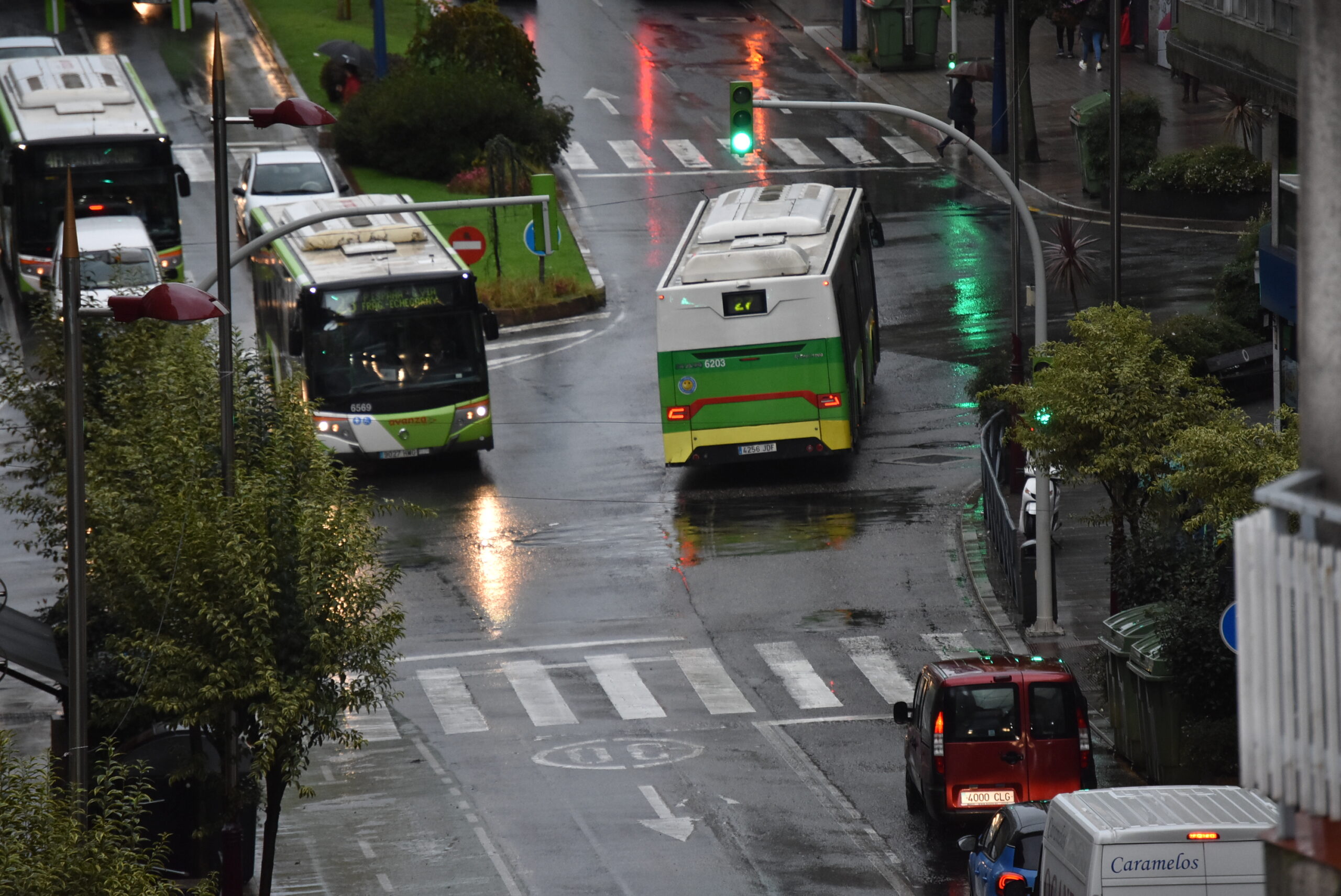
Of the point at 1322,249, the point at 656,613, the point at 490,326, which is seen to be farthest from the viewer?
the point at 490,326

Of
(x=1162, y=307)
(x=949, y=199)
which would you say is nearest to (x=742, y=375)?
(x=1162, y=307)

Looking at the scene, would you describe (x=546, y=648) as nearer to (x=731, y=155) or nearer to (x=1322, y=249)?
(x=1322, y=249)

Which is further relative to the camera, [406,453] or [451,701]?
[406,453]

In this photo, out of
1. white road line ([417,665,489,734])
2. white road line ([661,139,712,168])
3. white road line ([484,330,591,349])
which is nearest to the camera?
white road line ([417,665,489,734])

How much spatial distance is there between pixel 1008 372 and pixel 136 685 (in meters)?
18.1

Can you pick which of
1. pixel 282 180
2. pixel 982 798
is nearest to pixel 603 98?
pixel 282 180

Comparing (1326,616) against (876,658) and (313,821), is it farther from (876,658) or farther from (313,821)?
(876,658)

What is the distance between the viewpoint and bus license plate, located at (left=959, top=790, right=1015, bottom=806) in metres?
17.5

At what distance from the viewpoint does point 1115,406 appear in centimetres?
2133

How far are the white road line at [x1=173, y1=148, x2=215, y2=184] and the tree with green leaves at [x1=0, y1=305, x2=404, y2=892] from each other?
3104 centimetres

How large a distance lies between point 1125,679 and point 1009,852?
5.38m

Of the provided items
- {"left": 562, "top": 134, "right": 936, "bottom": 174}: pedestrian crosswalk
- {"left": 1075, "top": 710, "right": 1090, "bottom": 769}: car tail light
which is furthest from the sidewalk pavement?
{"left": 1075, "top": 710, "right": 1090, "bottom": 769}: car tail light

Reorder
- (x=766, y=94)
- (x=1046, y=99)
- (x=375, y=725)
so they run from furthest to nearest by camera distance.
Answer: (x=766, y=94), (x=1046, y=99), (x=375, y=725)

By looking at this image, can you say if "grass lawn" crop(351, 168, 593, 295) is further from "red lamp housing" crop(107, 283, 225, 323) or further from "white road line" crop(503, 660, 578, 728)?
"red lamp housing" crop(107, 283, 225, 323)
